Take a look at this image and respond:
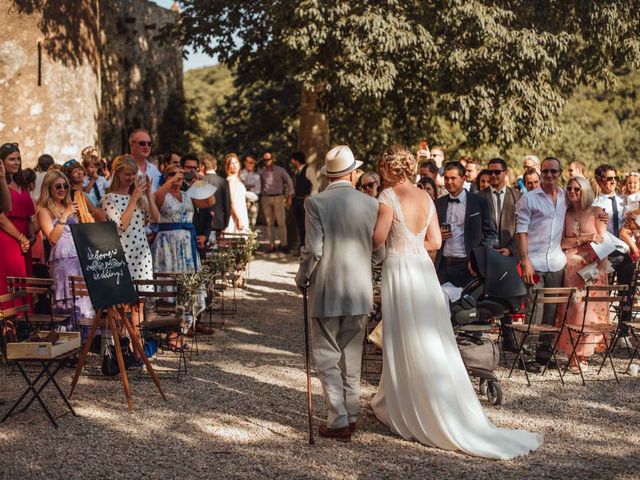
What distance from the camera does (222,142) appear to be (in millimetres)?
30219

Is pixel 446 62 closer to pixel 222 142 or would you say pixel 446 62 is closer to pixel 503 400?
pixel 503 400

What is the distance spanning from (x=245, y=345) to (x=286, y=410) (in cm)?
289

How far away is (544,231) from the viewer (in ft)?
29.6

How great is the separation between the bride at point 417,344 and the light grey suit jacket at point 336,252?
0.23m

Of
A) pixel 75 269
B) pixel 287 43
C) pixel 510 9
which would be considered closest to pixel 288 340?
pixel 75 269

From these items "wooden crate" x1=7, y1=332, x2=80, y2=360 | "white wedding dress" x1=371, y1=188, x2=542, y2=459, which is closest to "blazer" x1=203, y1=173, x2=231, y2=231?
"wooden crate" x1=7, y1=332, x2=80, y2=360

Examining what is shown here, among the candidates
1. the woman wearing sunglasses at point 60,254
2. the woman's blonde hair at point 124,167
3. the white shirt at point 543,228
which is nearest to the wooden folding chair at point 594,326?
the white shirt at point 543,228

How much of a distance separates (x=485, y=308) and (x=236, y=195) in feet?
26.0

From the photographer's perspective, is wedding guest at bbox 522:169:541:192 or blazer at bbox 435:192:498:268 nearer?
blazer at bbox 435:192:498:268

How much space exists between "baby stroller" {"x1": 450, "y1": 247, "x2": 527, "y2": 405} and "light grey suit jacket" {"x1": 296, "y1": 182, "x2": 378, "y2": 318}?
50.4 inches

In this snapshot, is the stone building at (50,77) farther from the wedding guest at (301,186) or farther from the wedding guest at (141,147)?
the wedding guest at (141,147)

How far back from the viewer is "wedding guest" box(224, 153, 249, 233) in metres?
14.5

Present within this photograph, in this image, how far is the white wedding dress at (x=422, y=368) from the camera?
625cm

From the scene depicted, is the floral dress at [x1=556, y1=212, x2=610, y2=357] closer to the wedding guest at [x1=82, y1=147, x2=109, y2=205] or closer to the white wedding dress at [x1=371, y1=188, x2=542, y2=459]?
the white wedding dress at [x1=371, y1=188, x2=542, y2=459]
